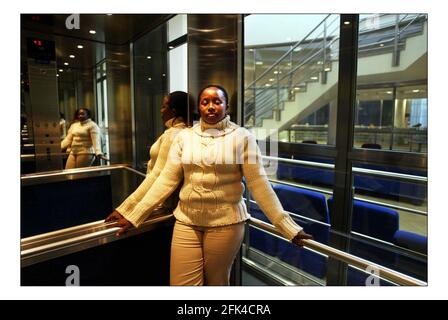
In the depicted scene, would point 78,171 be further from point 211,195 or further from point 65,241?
point 211,195

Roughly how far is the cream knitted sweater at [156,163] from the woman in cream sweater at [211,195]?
38mm

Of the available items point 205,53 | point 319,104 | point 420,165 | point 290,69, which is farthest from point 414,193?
point 290,69

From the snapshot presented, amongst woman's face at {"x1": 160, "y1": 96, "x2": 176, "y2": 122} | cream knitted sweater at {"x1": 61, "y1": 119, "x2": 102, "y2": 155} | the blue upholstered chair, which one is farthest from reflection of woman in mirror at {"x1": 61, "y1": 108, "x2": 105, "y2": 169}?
the blue upholstered chair

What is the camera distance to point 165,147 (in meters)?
1.16

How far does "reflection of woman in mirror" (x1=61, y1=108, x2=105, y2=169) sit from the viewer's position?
1.94 m

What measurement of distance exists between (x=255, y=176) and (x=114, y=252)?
1.94 ft

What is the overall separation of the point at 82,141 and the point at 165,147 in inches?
46.3

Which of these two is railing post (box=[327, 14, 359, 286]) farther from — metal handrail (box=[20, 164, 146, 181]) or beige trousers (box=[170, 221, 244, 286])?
metal handrail (box=[20, 164, 146, 181])

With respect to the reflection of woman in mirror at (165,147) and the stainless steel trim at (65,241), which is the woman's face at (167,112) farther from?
the stainless steel trim at (65,241)

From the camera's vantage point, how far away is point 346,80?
1831 millimetres

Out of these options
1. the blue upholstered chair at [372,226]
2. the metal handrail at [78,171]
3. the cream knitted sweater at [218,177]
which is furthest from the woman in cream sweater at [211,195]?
the blue upholstered chair at [372,226]

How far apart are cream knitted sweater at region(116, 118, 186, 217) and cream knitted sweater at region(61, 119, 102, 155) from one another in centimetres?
97

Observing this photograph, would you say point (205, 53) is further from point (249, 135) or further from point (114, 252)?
point (114, 252)

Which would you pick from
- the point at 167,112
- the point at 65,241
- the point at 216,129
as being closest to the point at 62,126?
the point at 167,112
